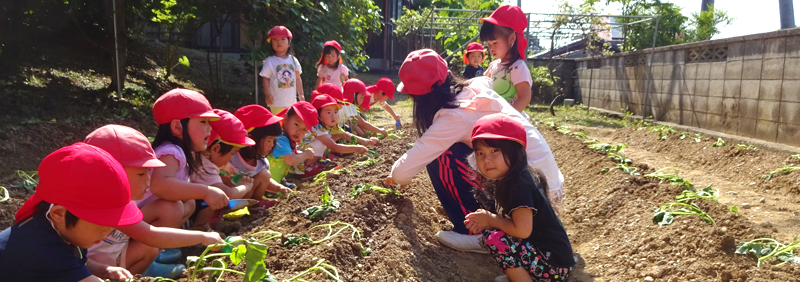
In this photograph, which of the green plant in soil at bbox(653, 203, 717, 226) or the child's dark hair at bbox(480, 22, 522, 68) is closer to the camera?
→ the green plant in soil at bbox(653, 203, 717, 226)

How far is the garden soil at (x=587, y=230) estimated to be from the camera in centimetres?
260

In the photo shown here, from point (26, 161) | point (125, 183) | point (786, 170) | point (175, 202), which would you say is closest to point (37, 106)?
point (26, 161)

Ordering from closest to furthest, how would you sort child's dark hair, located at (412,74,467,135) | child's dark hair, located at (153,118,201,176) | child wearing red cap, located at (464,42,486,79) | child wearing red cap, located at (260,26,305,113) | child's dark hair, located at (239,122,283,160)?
child's dark hair, located at (153,118,201,176)
child's dark hair, located at (412,74,467,135)
child's dark hair, located at (239,122,283,160)
child wearing red cap, located at (260,26,305,113)
child wearing red cap, located at (464,42,486,79)

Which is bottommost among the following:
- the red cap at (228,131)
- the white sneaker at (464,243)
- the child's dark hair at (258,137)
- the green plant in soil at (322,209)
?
the white sneaker at (464,243)

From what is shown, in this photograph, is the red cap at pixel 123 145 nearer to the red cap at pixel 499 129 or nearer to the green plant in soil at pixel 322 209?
the green plant in soil at pixel 322 209

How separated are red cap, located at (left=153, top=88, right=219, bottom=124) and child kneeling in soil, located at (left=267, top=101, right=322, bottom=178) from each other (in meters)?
1.26

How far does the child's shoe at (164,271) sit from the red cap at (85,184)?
2.94 ft

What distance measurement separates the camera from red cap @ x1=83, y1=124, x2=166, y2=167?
205 centimetres

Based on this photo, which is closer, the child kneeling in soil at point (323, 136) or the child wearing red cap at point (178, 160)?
the child wearing red cap at point (178, 160)

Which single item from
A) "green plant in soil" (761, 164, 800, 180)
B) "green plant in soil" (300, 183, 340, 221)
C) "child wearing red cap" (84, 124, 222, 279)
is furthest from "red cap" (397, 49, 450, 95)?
"green plant in soil" (761, 164, 800, 180)

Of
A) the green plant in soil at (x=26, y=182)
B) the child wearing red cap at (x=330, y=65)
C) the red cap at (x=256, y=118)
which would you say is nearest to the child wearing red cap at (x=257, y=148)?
the red cap at (x=256, y=118)

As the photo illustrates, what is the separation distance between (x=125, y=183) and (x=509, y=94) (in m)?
2.89

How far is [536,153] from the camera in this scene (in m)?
2.84

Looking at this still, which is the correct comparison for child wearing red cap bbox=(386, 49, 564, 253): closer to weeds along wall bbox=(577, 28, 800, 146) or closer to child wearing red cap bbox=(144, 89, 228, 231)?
child wearing red cap bbox=(144, 89, 228, 231)
